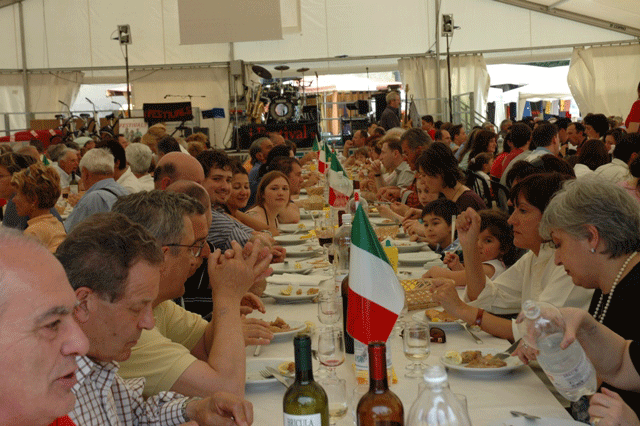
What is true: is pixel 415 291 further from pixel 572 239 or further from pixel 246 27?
pixel 246 27

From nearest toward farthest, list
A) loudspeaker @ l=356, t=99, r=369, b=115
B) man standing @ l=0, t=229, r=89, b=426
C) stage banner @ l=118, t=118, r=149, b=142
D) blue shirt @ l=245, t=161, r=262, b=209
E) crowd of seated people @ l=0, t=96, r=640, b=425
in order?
man standing @ l=0, t=229, r=89, b=426, crowd of seated people @ l=0, t=96, r=640, b=425, blue shirt @ l=245, t=161, r=262, b=209, stage banner @ l=118, t=118, r=149, b=142, loudspeaker @ l=356, t=99, r=369, b=115

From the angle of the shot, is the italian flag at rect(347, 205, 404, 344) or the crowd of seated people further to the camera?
the italian flag at rect(347, 205, 404, 344)

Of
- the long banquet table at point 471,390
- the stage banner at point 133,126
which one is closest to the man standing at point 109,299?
the long banquet table at point 471,390

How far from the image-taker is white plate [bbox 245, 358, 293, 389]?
203 cm

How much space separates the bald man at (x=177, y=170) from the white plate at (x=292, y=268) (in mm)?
683

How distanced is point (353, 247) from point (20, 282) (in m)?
0.96

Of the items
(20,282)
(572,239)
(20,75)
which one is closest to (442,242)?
(572,239)

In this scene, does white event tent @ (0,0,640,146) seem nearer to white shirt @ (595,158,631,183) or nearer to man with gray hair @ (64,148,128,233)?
white shirt @ (595,158,631,183)

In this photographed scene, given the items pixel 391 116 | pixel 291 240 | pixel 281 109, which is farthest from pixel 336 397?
pixel 281 109

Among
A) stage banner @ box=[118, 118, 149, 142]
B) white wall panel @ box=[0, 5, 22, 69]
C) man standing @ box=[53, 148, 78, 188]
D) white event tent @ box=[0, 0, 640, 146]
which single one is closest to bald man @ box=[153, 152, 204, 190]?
man standing @ box=[53, 148, 78, 188]

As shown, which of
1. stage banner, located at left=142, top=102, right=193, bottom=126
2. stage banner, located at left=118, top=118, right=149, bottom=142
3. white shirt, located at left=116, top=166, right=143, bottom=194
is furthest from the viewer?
stage banner, located at left=142, top=102, right=193, bottom=126

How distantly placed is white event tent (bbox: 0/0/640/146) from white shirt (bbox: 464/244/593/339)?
521 inches

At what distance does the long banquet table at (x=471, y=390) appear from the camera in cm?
176

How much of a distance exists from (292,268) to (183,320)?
1246mm
